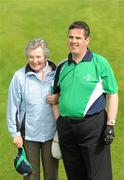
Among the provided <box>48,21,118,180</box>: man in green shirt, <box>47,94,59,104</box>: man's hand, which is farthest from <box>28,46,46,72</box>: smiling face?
<box>47,94,59,104</box>: man's hand

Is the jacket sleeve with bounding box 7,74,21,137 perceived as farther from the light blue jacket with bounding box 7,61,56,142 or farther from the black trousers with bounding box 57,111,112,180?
the black trousers with bounding box 57,111,112,180

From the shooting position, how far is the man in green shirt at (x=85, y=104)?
5859 millimetres

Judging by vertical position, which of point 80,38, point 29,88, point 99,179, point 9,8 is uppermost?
point 9,8

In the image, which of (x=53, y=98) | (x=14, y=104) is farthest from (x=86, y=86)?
(x=14, y=104)

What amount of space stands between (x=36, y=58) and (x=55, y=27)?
6733 mm

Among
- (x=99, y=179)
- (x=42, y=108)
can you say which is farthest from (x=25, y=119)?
(x=99, y=179)

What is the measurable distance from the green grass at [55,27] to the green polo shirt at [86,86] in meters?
4.03

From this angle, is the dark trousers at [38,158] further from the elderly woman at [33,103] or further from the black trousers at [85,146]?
the black trousers at [85,146]

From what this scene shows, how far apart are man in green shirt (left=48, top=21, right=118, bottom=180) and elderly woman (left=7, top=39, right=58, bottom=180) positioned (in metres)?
0.15

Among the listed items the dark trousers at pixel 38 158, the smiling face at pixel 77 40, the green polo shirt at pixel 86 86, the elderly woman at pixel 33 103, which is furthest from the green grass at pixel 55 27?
the smiling face at pixel 77 40

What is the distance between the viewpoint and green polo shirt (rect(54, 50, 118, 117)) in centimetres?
586

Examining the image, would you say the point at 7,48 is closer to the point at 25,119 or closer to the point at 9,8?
the point at 9,8

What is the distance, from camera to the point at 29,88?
242 inches

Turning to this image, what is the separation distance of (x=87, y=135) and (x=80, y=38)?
41.0 inches
